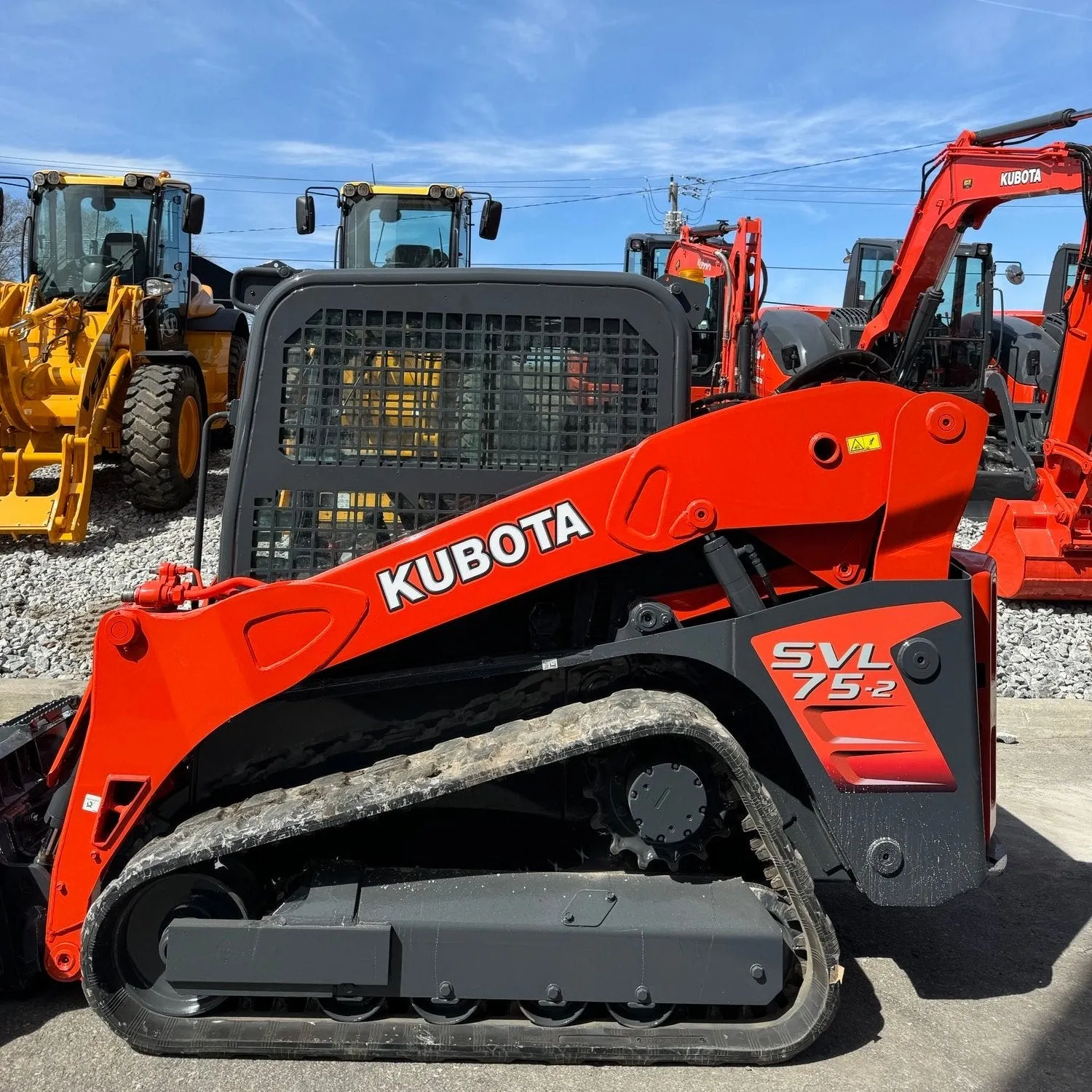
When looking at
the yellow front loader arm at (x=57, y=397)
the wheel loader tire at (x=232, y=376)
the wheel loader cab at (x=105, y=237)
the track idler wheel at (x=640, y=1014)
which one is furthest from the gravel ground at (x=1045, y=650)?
the wheel loader cab at (x=105, y=237)

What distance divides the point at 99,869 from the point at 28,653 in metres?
4.46

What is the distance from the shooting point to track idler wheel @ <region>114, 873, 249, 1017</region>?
108 inches

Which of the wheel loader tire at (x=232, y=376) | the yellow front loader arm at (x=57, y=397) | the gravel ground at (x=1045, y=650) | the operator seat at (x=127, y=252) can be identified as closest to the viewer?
the gravel ground at (x=1045, y=650)

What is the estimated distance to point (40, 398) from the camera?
914 cm

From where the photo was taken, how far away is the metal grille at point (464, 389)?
3.03m

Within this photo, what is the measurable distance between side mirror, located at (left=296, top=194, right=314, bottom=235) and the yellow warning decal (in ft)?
23.6

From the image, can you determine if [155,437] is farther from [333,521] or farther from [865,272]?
[865,272]

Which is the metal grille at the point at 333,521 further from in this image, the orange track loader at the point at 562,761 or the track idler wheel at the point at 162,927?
the track idler wheel at the point at 162,927

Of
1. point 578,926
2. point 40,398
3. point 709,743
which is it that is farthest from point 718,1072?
point 40,398

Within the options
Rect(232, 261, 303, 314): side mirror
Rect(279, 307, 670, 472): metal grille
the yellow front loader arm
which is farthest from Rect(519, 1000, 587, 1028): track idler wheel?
the yellow front loader arm

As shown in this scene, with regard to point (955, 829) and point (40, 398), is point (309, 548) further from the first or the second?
point (40, 398)

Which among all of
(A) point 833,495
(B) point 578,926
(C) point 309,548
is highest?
(A) point 833,495

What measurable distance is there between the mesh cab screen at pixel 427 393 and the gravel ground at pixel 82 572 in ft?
13.4

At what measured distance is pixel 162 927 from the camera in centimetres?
278
